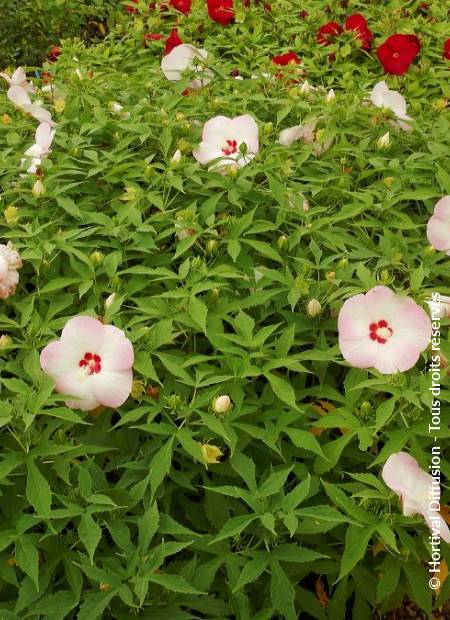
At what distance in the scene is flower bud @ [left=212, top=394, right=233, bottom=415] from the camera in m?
1.18

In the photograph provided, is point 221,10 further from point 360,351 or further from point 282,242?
point 360,351

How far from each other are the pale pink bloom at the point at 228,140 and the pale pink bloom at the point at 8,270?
57 centimetres

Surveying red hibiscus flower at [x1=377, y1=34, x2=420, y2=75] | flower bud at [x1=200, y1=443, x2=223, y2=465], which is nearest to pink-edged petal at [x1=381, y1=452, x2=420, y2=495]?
flower bud at [x1=200, y1=443, x2=223, y2=465]

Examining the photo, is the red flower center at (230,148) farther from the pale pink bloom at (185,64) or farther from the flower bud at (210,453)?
the flower bud at (210,453)

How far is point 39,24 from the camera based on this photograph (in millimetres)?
5430

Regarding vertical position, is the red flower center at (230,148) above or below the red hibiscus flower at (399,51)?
above

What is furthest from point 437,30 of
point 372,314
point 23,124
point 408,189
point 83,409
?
point 83,409

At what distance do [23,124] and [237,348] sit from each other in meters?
1.07

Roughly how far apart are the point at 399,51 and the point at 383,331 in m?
1.59

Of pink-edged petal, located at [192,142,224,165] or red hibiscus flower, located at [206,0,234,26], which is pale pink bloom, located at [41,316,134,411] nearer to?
pink-edged petal, located at [192,142,224,165]

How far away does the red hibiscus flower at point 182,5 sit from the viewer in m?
3.07

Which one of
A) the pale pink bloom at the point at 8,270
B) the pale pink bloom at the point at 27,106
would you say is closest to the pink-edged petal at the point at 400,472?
the pale pink bloom at the point at 8,270

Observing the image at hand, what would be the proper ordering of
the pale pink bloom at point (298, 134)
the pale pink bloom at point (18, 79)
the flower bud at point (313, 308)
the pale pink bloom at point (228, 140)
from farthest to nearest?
1. the pale pink bloom at point (18, 79)
2. the pale pink bloom at point (298, 134)
3. the pale pink bloom at point (228, 140)
4. the flower bud at point (313, 308)

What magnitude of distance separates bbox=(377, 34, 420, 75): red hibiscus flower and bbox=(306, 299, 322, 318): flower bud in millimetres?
1452
